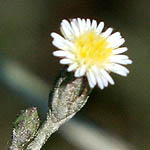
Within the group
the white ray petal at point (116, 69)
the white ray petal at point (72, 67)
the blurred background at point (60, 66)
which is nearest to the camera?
the white ray petal at point (72, 67)

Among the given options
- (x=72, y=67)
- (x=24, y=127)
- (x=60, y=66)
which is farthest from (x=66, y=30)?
(x=60, y=66)

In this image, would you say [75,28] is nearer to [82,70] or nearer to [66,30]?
[66,30]

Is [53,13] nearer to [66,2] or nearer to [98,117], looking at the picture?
[66,2]

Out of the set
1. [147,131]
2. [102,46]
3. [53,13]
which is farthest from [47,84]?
[102,46]

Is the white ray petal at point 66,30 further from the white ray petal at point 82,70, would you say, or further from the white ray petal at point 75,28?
the white ray petal at point 82,70

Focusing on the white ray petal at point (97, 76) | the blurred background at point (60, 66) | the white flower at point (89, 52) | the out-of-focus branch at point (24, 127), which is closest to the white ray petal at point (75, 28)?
the white flower at point (89, 52)
